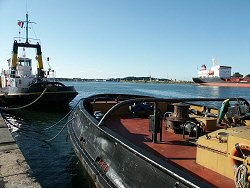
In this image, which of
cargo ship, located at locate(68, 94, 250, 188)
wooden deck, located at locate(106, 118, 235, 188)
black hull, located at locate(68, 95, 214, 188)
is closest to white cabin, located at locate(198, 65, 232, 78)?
cargo ship, located at locate(68, 94, 250, 188)

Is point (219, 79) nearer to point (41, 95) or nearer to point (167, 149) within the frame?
point (41, 95)

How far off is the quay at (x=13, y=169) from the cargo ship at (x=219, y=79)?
262 feet

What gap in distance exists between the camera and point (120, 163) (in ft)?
14.7

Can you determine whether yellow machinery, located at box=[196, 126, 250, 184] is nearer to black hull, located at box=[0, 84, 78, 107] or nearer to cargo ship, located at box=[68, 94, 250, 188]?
cargo ship, located at box=[68, 94, 250, 188]

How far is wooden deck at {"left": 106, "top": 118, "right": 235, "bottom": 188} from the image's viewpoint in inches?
147

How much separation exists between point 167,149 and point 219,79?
8814cm

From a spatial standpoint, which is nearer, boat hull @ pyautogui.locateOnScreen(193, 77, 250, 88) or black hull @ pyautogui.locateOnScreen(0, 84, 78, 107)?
black hull @ pyautogui.locateOnScreen(0, 84, 78, 107)

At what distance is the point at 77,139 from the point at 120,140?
3.26 m

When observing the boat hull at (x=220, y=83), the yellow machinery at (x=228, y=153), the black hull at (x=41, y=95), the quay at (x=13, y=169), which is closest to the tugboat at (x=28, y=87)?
the black hull at (x=41, y=95)

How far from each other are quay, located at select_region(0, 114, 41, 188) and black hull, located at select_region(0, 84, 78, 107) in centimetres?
1432

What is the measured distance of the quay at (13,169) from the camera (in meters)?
4.61

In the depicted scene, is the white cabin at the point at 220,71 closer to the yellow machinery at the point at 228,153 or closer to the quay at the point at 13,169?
the quay at the point at 13,169

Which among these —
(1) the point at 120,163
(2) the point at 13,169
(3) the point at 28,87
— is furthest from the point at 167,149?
(3) the point at 28,87

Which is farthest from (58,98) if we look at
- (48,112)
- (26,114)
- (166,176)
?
(166,176)
